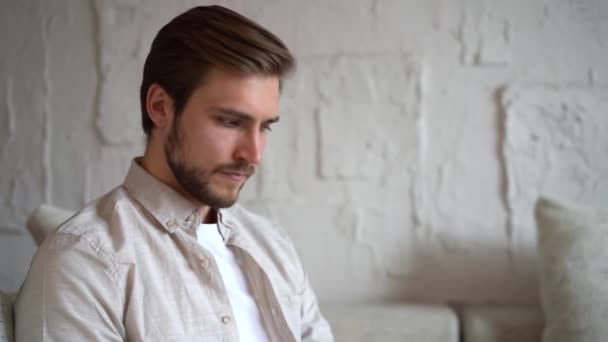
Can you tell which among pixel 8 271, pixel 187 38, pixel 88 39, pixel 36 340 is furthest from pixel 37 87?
pixel 36 340

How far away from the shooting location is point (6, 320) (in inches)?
32.8

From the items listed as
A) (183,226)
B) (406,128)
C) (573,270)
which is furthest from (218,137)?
(573,270)

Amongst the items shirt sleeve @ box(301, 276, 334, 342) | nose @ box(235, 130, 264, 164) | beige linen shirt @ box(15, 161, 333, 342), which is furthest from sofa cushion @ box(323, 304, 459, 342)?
nose @ box(235, 130, 264, 164)

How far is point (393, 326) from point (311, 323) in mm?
283

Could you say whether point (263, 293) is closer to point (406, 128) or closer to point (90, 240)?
point (90, 240)

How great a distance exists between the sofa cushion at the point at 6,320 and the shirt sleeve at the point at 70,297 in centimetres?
1

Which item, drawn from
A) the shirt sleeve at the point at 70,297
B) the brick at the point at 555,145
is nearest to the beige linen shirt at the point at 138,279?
the shirt sleeve at the point at 70,297

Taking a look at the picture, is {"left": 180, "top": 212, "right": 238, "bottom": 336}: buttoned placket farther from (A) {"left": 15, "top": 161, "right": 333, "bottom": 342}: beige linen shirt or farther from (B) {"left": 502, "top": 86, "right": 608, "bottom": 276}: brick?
(B) {"left": 502, "top": 86, "right": 608, "bottom": 276}: brick

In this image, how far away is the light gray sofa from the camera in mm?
1220

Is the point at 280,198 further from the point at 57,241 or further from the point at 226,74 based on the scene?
the point at 57,241

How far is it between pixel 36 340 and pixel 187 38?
0.56m

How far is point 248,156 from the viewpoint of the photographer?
0.98 m

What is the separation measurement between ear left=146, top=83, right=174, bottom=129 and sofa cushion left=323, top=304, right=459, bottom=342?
0.73m

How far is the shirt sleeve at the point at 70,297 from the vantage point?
782mm
